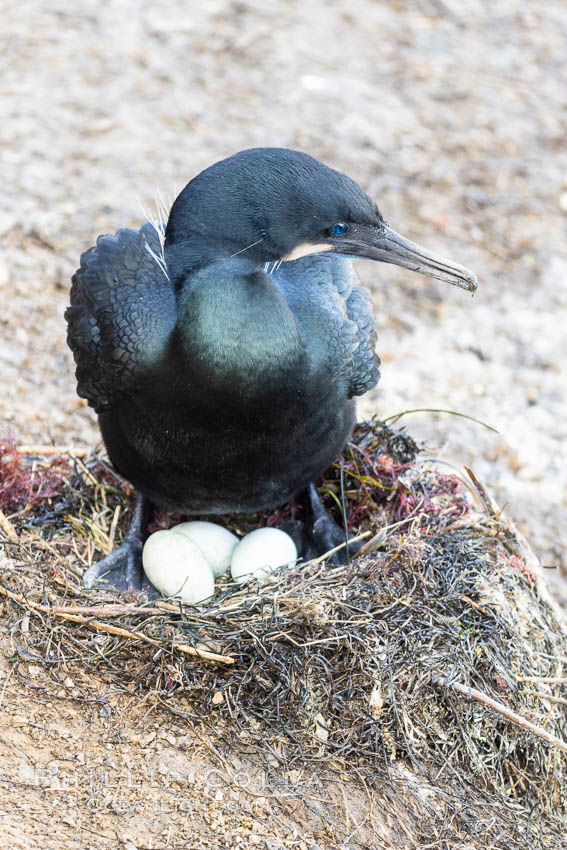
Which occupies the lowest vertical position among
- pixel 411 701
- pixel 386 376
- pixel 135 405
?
pixel 386 376

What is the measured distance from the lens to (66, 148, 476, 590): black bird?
10.2 feet

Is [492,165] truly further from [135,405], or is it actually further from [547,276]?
[135,405]

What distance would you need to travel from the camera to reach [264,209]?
10.0ft

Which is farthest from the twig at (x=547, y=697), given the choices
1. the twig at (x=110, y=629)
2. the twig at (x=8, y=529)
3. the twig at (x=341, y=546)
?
the twig at (x=8, y=529)

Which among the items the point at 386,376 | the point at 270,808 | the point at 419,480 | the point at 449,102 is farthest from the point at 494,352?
the point at 270,808

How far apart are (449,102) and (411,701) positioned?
17.9 feet

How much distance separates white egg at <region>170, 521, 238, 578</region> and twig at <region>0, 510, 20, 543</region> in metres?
0.60

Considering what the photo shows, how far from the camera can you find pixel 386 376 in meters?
5.46

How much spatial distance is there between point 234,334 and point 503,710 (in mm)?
1541

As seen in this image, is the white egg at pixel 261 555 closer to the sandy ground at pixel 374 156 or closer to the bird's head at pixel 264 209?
the bird's head at pixel 264 209

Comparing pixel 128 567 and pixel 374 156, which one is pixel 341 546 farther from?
pixel 374 156

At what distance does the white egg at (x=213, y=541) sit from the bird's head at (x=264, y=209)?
1167 mm

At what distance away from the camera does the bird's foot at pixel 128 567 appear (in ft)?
12.3

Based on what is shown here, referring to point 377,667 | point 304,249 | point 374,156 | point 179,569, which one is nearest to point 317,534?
point 179,569
